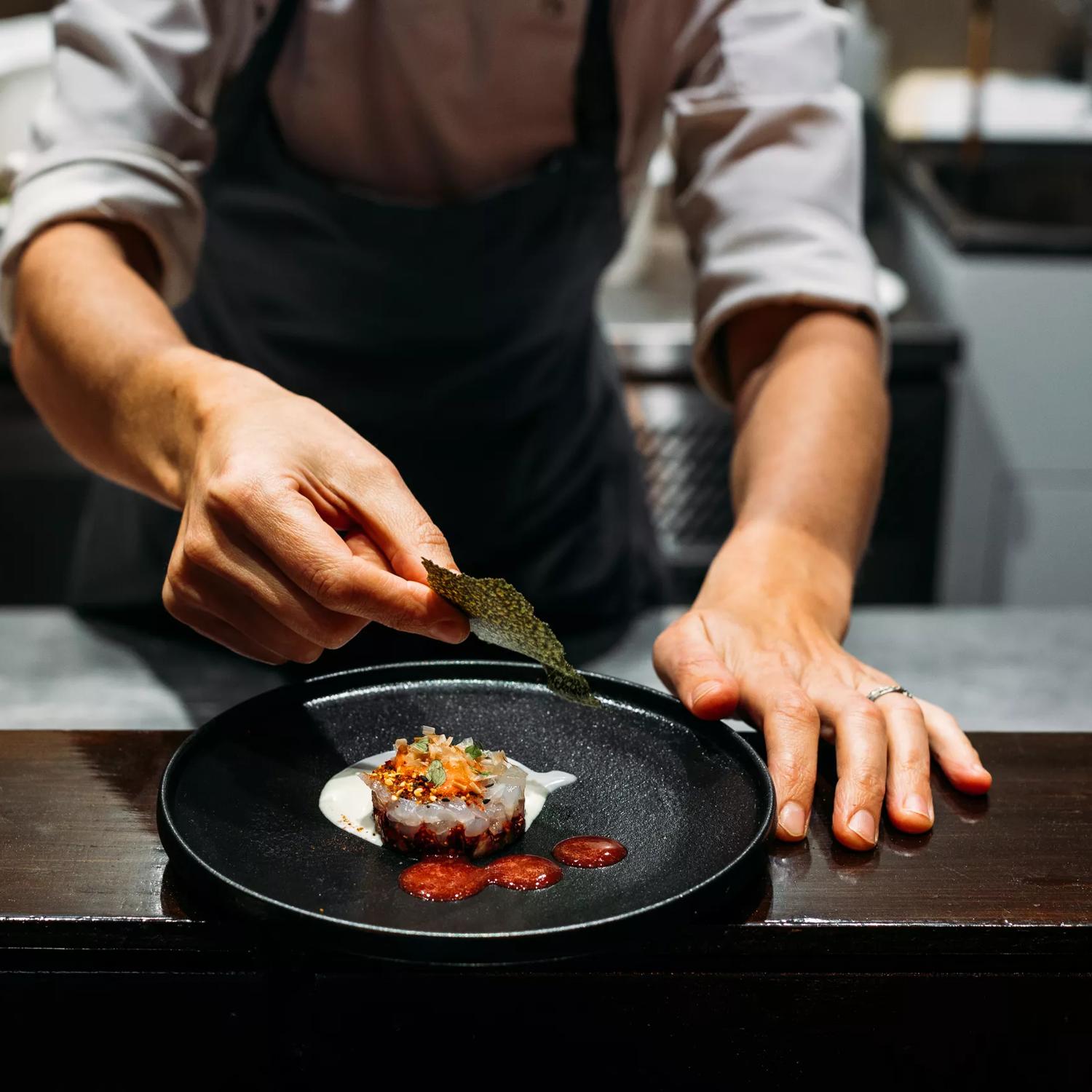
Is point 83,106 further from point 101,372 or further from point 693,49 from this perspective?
point 693,49

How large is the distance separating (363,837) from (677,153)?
106 centimetres

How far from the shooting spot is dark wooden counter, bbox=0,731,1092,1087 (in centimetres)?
91

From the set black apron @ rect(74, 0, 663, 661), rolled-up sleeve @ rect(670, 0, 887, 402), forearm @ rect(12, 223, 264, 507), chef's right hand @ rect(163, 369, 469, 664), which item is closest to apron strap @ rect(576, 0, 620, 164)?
black apron @ rect(74, 0, 663, 661)

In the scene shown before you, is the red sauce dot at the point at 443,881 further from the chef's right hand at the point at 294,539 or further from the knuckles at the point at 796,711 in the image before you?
the knuckles at the point at 796,711

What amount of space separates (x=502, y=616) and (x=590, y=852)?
20 cm

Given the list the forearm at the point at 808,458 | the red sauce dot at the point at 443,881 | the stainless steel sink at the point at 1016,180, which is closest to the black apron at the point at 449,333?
the forearm at the point at 808,458

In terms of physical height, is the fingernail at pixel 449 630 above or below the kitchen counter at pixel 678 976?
above

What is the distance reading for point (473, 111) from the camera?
172 centimetres

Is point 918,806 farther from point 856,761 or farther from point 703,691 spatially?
point 703,691

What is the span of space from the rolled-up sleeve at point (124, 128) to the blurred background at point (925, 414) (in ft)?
3.71

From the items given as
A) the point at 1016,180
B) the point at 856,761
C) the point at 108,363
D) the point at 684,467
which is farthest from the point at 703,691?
the point at 1016,180

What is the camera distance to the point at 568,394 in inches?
83.0

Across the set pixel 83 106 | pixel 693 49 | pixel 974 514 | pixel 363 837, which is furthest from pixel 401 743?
pixel 974 514

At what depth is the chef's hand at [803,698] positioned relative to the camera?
108 cm
